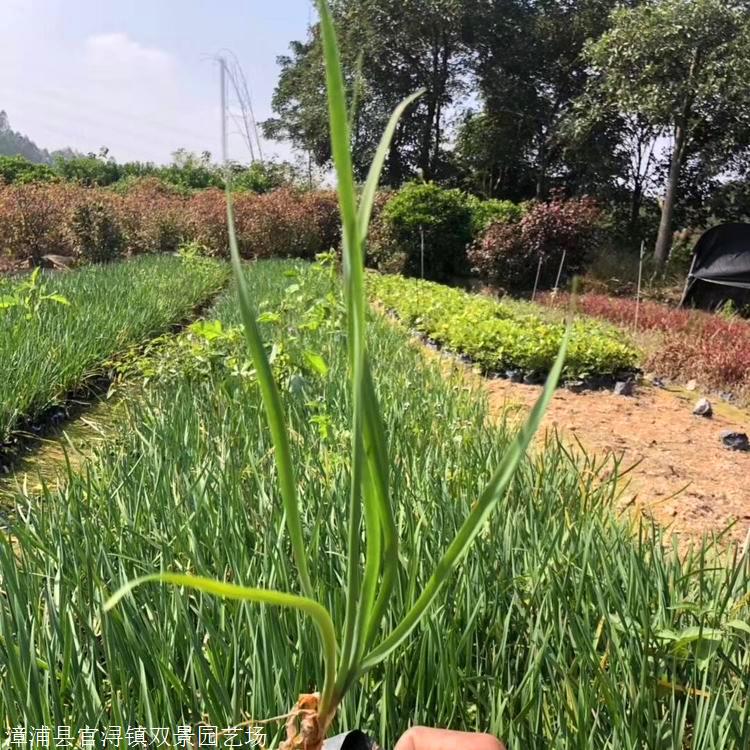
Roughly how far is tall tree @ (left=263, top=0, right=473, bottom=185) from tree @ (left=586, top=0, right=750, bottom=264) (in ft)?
24.6

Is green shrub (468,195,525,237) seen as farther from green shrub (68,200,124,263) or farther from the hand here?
the hand

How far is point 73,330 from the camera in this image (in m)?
3.91

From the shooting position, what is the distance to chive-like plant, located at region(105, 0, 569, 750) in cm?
35

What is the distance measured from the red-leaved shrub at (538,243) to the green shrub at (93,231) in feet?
19.5

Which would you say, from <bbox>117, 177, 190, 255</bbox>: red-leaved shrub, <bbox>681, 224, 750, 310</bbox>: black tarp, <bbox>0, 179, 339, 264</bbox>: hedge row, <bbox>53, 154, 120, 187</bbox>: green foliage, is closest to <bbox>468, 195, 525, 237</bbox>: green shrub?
<bbox>681, 224, 750, 310</bbox>: black tarp

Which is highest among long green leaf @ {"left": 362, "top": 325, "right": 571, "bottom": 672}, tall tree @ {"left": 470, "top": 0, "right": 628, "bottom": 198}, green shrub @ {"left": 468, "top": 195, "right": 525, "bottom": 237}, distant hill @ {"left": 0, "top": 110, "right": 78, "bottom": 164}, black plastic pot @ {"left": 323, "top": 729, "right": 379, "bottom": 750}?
distant hill @ {"left": 0, "top": 110, "right": 78, "bottom": 164}

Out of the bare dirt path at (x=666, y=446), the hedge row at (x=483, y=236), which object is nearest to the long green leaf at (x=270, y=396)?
the bare dirt path at (x=666, y=446)

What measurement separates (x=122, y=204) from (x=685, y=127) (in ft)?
32.1

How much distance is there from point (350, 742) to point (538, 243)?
437 inches

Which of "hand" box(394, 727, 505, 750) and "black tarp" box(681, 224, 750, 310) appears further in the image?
"black tarp" box(681, 224, 750, 310)

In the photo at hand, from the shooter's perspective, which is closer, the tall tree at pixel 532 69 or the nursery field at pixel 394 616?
the nursery field at pixel 394 616

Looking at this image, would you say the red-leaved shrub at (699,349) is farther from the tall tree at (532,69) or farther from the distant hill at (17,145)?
the distant hill at (17,145)

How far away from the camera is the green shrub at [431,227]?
41.5ft

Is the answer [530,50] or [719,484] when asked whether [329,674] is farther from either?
[530,50]
